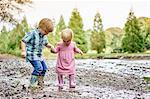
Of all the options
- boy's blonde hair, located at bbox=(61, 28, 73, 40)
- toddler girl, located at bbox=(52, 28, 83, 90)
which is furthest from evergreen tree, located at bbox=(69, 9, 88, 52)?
boy's blonde hair, located at bbox=(61, 28, 73, 40)

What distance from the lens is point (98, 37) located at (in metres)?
75.1

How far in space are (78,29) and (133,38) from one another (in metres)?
14.0

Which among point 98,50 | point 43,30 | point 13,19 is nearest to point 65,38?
point 43,30

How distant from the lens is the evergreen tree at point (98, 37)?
7350 centimetres

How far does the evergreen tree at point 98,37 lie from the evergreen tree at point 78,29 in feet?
5.26

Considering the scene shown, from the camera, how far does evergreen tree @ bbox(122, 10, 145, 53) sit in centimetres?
6495

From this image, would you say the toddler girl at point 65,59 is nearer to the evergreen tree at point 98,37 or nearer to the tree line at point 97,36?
the tree line at point 97,36

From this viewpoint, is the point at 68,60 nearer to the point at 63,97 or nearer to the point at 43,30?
the point at 43,30

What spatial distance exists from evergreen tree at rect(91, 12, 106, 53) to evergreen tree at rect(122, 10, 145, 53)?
661 cm

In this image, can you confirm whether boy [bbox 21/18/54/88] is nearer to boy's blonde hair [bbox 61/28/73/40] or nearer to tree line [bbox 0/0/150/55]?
boy's blonde hair [bbox 61/28/73/40]

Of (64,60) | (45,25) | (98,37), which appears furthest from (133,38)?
(45,25)

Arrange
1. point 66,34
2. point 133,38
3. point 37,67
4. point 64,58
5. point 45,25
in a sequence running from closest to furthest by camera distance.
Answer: point 37,67 → point 45,25 → point 66,34 → point 64,58 → point 133,38

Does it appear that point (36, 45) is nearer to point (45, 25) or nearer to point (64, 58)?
point (45, 25)

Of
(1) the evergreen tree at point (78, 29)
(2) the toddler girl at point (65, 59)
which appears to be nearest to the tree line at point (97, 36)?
(1) the evergreen tree at point (78, 29)
